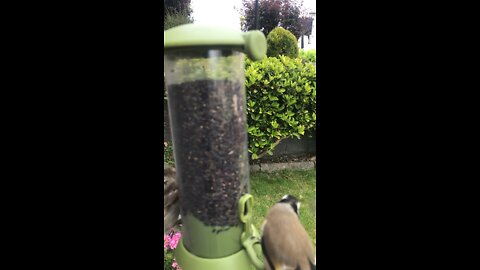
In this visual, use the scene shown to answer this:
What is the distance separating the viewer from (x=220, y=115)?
2.25 ft

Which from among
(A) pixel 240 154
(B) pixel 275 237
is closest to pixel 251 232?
(B) pixel 275 237

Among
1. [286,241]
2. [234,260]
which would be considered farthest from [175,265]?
[286,241]

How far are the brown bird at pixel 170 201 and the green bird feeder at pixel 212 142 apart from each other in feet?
0.06

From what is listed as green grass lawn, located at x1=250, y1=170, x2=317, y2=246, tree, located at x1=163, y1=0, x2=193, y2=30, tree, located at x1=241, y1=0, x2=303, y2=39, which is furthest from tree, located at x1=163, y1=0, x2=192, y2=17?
green grass lawn, located at x1=250, y1=170, x2=317, y2=246

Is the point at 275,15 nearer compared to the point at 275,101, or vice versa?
the point at 275,15

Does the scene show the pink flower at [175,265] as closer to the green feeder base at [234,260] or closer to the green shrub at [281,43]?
the green feeder base at [234,260]

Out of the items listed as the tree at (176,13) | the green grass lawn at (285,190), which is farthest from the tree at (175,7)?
the green grass lawn at (285,190)

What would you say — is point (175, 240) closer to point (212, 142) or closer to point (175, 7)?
point (212, 142)

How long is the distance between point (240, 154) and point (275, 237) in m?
0.21

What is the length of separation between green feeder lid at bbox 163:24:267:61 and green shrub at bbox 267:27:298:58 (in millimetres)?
101

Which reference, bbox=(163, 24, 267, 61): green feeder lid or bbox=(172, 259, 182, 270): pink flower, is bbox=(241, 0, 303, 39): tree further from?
bbox=(172, 259, 182, 270): pink flower

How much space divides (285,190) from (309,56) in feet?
1.16

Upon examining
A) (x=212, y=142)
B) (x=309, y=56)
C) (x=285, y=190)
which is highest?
(x=309, y=56)

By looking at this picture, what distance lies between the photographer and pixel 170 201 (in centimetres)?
78
